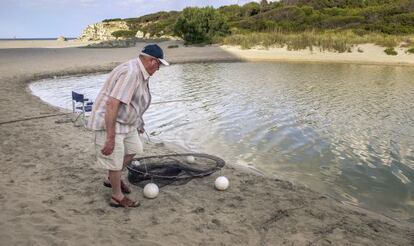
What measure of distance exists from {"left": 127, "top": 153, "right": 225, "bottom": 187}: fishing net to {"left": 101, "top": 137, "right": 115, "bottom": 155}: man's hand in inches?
50.1

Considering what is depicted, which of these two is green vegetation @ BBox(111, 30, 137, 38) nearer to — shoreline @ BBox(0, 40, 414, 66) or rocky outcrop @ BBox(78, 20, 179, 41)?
rocky outcrop @ BBox(78, 20, 179, 41)

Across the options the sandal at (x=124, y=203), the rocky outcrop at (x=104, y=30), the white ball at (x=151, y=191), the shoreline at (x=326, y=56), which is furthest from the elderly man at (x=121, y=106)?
the rocky outcrop at (x=104, y=30)

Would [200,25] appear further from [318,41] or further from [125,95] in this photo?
[125,95]

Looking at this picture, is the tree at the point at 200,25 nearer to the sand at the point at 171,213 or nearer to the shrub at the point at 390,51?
the shrub at the point at 390,51

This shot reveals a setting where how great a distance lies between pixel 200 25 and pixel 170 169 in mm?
35379

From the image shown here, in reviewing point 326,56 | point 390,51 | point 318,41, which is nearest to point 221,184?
point 326,56

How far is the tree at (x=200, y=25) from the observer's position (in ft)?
131

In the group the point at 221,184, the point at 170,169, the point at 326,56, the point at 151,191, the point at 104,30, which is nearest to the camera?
the point at 151,191

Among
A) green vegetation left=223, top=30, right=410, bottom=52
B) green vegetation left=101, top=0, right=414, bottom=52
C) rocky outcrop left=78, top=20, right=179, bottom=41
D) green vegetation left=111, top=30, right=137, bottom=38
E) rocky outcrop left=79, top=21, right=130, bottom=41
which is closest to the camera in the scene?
green vegetation left=223, top=30, right=410, bottom=52

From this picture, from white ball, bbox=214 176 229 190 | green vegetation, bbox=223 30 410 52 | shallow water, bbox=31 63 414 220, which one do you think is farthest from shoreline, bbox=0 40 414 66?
white ball, bbox=214 176 229 190

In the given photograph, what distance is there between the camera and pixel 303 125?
1012cm

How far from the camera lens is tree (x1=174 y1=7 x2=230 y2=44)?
39.9 m

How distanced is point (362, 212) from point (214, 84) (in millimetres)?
12629

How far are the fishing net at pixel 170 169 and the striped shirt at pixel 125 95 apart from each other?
4.22 ft
